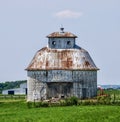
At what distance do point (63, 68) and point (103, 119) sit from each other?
36.0 metres

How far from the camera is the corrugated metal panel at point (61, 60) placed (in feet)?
263

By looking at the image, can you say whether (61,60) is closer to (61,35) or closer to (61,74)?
(61,74)

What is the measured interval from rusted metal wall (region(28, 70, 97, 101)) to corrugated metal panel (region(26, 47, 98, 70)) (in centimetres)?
55

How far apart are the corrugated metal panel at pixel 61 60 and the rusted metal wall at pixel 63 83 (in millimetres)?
549

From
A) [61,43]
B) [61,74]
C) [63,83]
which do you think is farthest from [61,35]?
[63,83]

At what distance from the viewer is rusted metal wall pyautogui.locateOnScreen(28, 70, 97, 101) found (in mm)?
79688

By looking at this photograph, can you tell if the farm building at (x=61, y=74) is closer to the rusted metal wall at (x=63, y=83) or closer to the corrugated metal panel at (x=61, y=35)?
the rusted metal wall at (x=63, y=83)

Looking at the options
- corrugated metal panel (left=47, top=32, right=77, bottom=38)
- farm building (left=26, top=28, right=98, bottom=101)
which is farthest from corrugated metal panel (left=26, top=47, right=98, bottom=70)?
corrugated metal panel (left=47, top=32, right=77, bottom=38)

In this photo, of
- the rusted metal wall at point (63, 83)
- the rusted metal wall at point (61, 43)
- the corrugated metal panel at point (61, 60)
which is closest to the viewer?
the rusted metal wall at point (63, 83)

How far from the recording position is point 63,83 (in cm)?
7988

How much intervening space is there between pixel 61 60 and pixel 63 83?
8.37 feet

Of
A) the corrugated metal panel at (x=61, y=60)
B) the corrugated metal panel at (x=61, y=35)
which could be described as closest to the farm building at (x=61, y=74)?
the corrugated metal panel at (x=61, y=60)

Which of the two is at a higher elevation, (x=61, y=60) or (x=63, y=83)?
(x=61, y=60)

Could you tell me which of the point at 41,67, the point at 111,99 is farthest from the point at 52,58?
the point at 111,99
